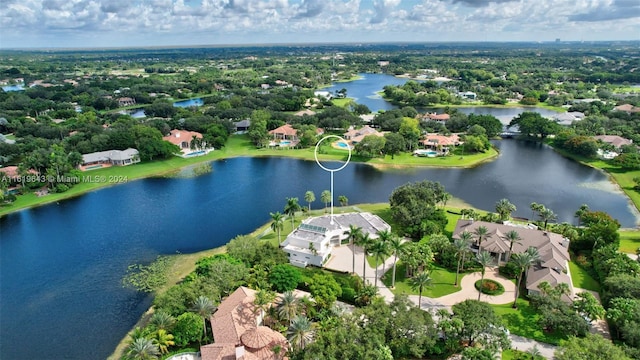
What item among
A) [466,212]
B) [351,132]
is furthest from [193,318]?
[351,132]

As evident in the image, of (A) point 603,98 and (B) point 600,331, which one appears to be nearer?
(B) point 600,331

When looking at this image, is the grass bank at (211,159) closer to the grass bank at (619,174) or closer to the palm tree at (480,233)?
the grass bank at (619,174)

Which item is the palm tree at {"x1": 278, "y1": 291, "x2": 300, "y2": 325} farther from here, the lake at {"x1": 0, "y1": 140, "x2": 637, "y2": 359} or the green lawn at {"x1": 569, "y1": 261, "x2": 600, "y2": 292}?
the green lawn at {"x1": 569, "y1": 261, "x2": 600, "y2": 292}

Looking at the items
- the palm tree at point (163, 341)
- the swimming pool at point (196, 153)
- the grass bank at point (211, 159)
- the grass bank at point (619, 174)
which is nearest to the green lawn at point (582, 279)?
the grass bank at point (619, 174)

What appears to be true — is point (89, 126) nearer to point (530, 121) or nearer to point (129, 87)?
point (129, 87)

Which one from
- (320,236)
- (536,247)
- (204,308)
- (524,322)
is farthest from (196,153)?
(524,322)

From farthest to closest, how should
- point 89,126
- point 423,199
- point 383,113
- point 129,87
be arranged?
point 129,87 → point 383,113 → point 89,126 → point 423,199
